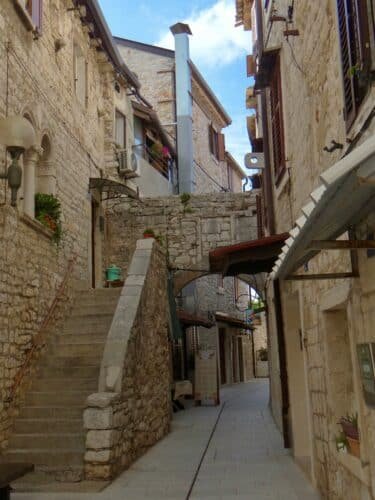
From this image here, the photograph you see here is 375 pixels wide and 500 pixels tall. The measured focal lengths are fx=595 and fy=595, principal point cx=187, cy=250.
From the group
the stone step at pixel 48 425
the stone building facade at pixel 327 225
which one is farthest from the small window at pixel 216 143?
the stone step at pixel 48 425

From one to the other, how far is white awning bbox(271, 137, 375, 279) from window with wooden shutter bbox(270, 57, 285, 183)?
12.4 ft

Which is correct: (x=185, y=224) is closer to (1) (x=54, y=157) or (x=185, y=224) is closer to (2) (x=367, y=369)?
(1) (x=54, y=157)

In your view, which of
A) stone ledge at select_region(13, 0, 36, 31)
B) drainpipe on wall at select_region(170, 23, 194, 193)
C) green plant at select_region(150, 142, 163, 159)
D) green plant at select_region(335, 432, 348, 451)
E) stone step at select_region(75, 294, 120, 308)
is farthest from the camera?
drainpipe on wall at select_region(170, 23, 194, 193)

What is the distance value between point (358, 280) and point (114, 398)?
374 centimetres

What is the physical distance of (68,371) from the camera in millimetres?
8344

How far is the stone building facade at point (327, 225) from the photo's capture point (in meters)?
3.23

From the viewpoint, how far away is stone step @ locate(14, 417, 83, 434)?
7117mm

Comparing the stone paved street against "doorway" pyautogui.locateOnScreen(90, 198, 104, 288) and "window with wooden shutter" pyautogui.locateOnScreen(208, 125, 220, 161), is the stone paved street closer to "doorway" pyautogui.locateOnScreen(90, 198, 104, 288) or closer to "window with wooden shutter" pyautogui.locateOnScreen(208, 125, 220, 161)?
"doorway" pyautogui.locateOnScreen(90, 198, 104, 288)

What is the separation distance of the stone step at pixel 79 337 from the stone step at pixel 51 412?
5.32ft

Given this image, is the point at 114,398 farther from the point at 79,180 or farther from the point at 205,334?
the point at 205,334

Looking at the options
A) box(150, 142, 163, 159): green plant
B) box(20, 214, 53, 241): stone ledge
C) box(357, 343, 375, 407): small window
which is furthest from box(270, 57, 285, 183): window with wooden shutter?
box(150, 142, 163, 159): green plant

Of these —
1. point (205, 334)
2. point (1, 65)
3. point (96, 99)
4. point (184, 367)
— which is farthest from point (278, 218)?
point (205, 334)

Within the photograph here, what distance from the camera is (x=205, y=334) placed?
22234 millimetres

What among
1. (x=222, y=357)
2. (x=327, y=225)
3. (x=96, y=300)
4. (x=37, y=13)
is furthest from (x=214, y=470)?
(x=222, y=357)
